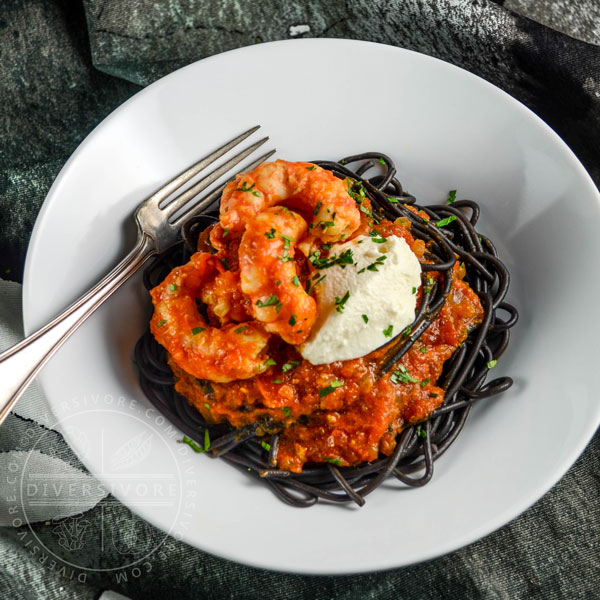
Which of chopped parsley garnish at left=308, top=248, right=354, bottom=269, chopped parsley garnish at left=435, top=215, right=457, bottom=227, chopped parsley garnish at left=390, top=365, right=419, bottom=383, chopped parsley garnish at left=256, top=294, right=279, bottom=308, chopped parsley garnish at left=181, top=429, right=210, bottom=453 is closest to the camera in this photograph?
chopped parsley garnish at left=256, top=294, right=279, bottom=308

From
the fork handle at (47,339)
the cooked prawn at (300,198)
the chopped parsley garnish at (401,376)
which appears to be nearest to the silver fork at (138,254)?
the fork handle at (47,339)

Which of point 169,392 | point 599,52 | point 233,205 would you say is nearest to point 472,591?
point 169,392

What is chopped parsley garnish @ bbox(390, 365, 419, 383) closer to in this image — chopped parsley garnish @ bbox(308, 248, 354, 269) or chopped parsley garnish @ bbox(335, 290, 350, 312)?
chopped parsley garnish @ bbox(335, 290, 350, 312)

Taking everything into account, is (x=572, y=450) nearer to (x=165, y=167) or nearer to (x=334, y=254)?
(x=334, y=254)

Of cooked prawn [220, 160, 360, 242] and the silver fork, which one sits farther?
cooked prawn [220, 160, 360, 242]

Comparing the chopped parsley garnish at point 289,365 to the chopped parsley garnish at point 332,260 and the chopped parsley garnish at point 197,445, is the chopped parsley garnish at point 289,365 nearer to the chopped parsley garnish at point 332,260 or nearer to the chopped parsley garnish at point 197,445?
the chopped parsley garnish at point 332,260

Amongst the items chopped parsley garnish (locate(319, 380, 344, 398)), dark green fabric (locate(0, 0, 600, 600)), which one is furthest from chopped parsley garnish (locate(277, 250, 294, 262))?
dark green fabric (locate(0, 0, 600, 600))

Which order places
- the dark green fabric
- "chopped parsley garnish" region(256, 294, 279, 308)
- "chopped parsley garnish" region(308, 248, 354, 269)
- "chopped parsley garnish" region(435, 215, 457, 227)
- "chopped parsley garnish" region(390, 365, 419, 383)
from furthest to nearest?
the dark green fabric < "chopped parsley garnish" region(435, 215, 457, 227) < "chopped parsley garnish" region(390, 365, 419, 383) < "chopped parsley garnish" region(308, 248, 354, 269) < "chopped parsley garnish" region(256, 294, 279, 308)
